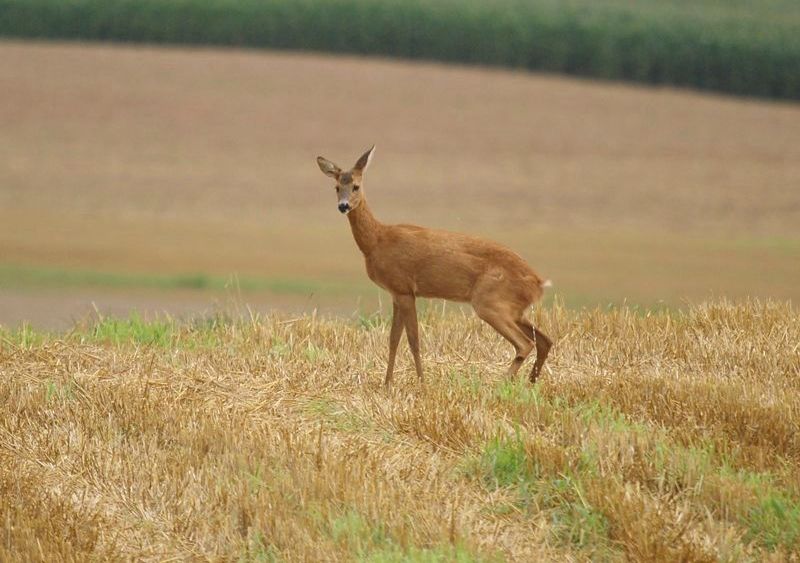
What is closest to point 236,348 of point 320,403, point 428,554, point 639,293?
point 320,403

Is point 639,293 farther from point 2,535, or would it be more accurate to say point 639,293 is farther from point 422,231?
point 2,535

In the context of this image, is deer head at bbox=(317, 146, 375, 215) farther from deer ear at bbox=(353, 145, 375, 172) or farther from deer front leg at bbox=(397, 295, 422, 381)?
deer front leg at bbox=(397, 295, 422, 381)

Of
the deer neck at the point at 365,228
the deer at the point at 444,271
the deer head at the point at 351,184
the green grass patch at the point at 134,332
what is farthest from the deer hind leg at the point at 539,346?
the green grass patch at the point at 134,332

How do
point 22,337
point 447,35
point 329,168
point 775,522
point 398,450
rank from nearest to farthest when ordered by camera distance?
1. point 775,522
2. point 398,450
3. point 329,168
4. point 22,337
5. point 447,35

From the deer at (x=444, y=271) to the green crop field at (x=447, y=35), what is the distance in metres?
38.9

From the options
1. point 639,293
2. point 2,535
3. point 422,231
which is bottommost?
point 639,293

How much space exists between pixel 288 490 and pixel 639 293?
682 inches

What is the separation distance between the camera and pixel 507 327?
10.3 meters

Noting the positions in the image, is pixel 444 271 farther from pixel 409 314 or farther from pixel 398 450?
pixel 398 450

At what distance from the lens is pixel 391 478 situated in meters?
8.80

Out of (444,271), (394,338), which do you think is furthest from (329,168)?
(394,338)

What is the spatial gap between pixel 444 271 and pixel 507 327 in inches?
24.5

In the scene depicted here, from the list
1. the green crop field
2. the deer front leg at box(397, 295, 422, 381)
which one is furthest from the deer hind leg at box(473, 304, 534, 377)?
the green crop field

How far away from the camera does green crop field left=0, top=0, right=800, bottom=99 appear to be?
4816 centimetres
